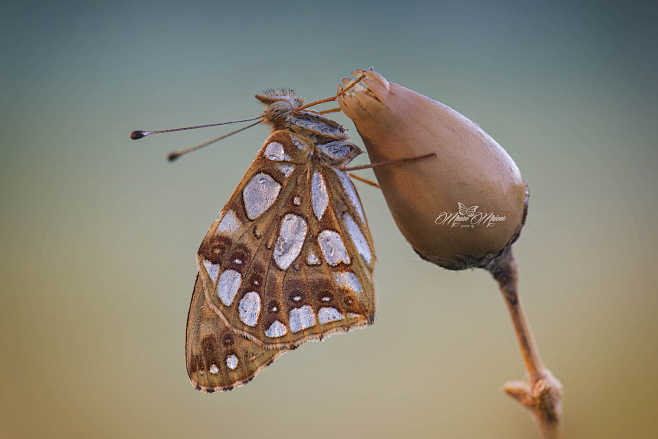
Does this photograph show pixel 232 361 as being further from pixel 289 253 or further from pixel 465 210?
pixel 465 210

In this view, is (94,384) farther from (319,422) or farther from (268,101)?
(268,101)

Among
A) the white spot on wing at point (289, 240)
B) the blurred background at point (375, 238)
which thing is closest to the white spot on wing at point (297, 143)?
the white spot on wing at point (289, 240)

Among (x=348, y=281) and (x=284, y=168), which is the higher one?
(x=284, y=168)

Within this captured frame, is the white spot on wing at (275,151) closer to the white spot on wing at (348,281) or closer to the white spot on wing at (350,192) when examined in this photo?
the white spot on wing at (350,192)

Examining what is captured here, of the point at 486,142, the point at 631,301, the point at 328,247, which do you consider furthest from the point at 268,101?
the point at 631,301

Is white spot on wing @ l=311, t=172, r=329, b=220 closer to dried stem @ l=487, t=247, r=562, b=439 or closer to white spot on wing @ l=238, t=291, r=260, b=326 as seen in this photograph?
white spot on wing @ l=238, t=291, r=260, b=326

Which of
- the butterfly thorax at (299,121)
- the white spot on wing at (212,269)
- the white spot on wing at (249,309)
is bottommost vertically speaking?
the white spot on wing at (249,309)

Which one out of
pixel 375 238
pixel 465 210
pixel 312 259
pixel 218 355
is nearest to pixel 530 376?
pixel 465 210
